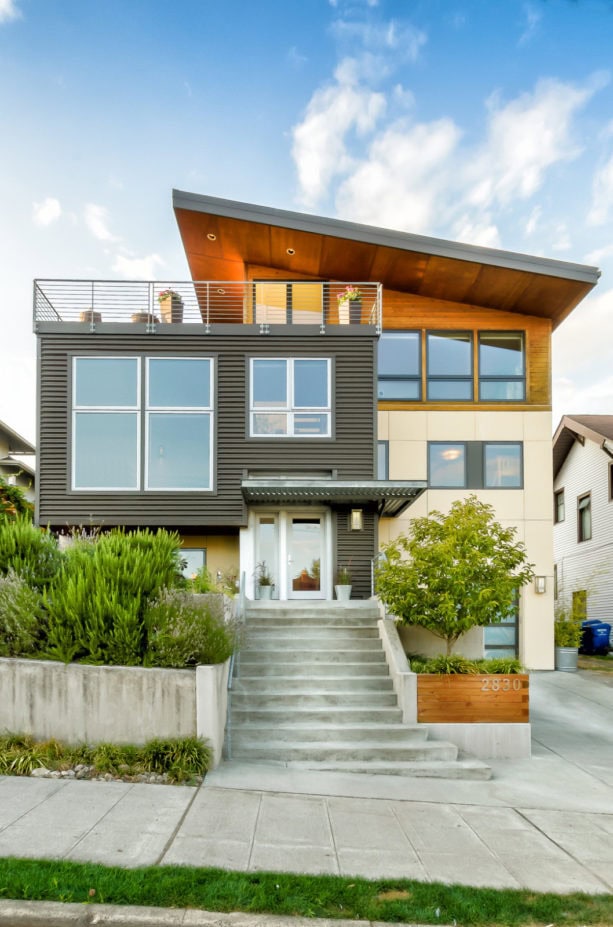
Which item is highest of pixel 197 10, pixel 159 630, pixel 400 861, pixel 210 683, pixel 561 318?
pixel 197 10

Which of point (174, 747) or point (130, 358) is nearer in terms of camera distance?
point (174, 747)

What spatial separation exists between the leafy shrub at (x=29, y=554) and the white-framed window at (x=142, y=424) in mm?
5330

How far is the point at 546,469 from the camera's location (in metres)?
16.1

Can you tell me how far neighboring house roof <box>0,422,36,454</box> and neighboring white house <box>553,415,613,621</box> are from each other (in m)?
20.2

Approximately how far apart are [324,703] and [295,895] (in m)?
4.42

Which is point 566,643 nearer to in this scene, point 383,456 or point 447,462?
point 447,462

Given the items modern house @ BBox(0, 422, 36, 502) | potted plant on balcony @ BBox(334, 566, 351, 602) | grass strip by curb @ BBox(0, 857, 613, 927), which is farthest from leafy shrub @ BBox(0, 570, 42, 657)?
modern house @ BBox(0, 422, 36, 502)

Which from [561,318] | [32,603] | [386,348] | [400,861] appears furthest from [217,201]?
[400,861]

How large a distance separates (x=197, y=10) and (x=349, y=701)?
13.6 meters

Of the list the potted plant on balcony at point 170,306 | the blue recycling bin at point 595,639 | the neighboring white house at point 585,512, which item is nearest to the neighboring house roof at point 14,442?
the potted plant on balcony at point 170,306

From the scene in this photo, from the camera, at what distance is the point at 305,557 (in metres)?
14.3

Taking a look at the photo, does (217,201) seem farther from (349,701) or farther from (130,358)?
(349,701)

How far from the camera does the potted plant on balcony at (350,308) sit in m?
15.0

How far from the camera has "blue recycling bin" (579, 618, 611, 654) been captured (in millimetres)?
20328
